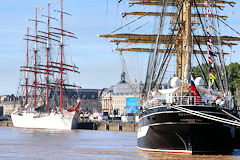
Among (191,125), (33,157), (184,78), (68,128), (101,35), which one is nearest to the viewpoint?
(191,125)

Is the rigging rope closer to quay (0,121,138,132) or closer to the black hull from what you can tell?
the black hull

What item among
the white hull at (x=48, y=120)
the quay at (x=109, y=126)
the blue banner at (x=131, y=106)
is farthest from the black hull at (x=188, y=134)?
the white hull at (x=48, y=120)

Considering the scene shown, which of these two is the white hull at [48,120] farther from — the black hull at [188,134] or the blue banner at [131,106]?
the black hull at [188,134]

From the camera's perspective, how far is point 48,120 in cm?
12050

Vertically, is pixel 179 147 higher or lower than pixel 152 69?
lower

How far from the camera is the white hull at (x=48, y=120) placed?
11299 cm

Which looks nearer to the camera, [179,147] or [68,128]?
[179,147]

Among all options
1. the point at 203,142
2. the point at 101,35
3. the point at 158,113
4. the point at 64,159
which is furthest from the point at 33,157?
the point at 101,35

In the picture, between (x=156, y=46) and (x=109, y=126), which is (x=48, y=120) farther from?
(x=156, y=46)

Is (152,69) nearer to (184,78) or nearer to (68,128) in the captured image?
(184,78)

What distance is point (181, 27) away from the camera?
44219 mm

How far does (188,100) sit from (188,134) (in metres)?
1.97

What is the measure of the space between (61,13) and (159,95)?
82.7 meters

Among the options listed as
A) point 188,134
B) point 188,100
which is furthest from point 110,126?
point 188,134
